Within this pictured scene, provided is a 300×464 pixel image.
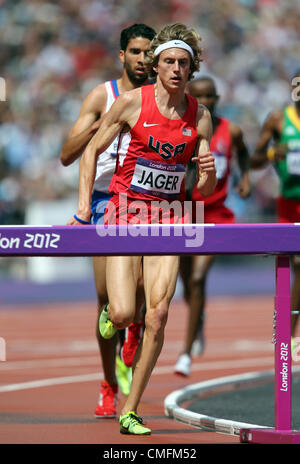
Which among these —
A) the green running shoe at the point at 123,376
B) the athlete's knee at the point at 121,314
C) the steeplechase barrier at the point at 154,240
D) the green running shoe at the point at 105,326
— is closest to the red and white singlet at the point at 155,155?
the athlete's knee at the point at 121,314

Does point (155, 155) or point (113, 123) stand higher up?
point (113, 123)

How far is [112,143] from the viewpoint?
580 cm

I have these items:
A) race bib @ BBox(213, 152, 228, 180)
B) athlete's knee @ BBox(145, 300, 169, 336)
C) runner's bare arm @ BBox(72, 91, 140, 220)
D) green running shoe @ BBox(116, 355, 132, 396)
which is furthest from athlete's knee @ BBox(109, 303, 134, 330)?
race bib @ BBox(213, 152, 228, 180)

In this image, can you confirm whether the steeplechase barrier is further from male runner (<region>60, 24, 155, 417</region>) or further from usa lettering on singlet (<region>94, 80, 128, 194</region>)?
usa lettering on singlet (<region>94, 80, 128, 194</region>)

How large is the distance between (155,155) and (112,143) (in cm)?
82

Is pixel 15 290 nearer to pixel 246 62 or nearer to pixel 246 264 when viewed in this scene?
pixel 246 264

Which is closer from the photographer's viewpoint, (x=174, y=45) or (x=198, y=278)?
(x=174, y=45)

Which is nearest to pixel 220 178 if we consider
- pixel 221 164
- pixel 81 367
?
pixel 221 164

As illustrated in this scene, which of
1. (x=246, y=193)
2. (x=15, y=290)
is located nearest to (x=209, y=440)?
(x=246, y=193)

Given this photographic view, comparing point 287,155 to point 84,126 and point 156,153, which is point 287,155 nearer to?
point 84,126

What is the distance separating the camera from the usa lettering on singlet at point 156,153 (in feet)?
16.4

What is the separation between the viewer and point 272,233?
4.34 metres

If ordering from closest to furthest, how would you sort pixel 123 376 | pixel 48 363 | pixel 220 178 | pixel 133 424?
1. pixel 133 424
2. pixel 123 376
3. pixel 220 178
4. pixel 48 363

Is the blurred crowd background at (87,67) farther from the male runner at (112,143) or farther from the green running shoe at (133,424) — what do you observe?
the green running shoe at (133,424)
